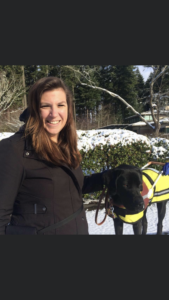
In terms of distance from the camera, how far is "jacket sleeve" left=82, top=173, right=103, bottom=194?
1568 millimetres

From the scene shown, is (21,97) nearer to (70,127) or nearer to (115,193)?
(70,127)

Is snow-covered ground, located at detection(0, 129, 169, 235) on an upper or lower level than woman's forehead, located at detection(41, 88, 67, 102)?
lower

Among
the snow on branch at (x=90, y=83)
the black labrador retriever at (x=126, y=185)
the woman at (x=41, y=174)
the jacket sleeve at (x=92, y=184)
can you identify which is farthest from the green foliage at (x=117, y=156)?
the woman at (x=41, y=174)

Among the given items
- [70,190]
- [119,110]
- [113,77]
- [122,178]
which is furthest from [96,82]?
[70,190]

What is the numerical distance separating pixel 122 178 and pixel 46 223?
0.79 m

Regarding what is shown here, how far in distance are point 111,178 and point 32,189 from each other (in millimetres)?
780

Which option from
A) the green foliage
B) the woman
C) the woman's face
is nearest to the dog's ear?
the woman

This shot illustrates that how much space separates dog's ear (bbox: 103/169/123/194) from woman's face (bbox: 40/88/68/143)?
628mm

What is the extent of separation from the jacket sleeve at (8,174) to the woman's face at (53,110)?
269 mm

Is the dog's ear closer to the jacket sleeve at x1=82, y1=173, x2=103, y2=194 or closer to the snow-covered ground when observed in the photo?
the jacket sleeve at x1=82, y1=173, x2=103, y2=194

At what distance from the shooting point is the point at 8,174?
103 cm

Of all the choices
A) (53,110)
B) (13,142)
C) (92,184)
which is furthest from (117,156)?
(13,142)

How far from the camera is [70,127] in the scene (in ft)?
4.54

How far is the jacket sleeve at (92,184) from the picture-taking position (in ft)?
5.14
